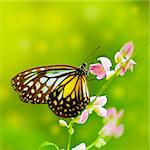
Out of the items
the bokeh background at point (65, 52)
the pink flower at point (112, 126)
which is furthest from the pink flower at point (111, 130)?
the bokeh background at point (65, 52)

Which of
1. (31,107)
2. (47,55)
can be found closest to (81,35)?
(47,55)

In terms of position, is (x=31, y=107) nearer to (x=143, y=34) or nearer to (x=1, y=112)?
(x=1, y=112)

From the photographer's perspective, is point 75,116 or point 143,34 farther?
point 143,34

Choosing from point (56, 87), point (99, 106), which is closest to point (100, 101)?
point (99, 106)

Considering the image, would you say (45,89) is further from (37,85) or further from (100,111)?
(100,111)

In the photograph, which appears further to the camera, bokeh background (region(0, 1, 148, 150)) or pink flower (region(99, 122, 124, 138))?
bokeh background (region(0, 1, 148, 150))

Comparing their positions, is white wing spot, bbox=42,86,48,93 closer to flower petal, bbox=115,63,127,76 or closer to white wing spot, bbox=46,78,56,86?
white wing spot, bbox=46,78,56,86

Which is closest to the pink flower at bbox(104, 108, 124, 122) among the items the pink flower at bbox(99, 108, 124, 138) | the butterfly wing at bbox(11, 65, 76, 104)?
the pink flower at bbox(99, 108, 124, 138)
